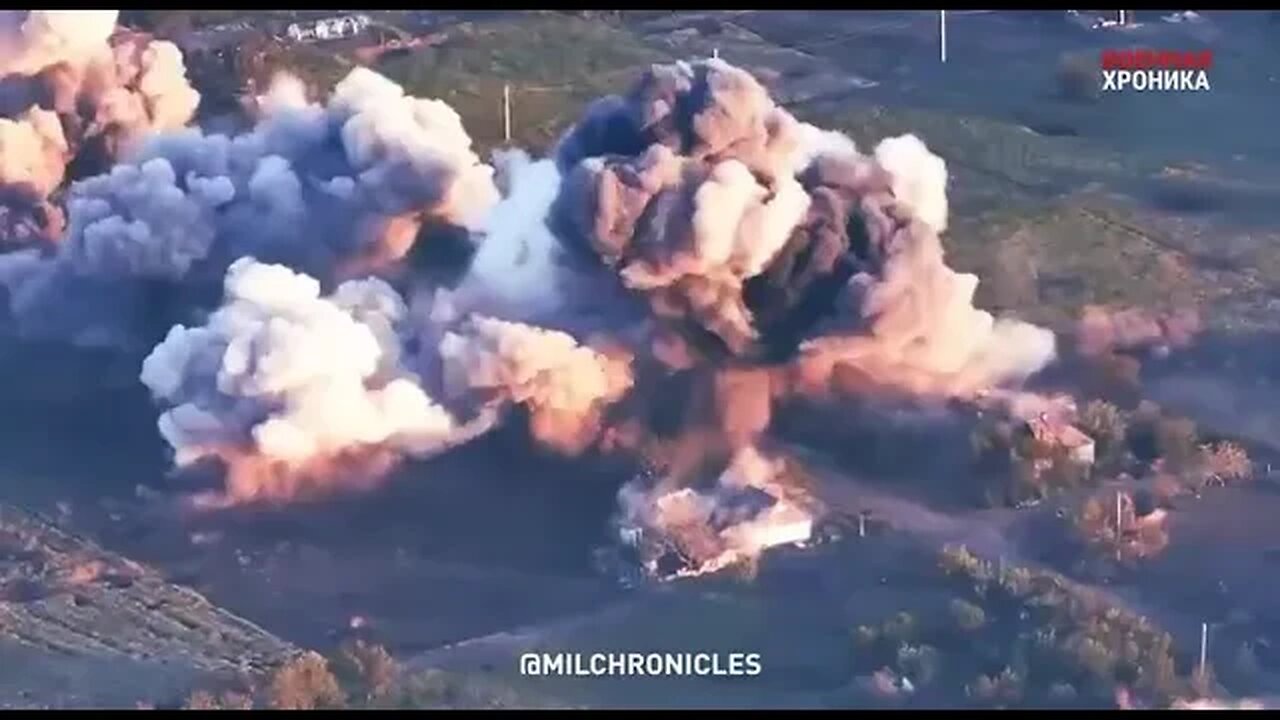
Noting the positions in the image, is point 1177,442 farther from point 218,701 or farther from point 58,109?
point 58,109

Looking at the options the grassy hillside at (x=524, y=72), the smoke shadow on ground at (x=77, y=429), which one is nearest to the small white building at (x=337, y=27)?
the grassy hillside at (x=524, y=72)

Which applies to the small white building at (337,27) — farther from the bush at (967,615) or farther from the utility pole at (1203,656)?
the utility pole at (1203,656)

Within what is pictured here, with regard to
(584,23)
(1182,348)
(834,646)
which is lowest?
(834,646)

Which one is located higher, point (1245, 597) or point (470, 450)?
point (470, 450)

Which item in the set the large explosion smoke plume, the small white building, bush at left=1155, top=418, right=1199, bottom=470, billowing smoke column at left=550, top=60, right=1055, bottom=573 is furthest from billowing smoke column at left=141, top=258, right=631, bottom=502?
bush at left=1155, top=418, right=1199, bottom=470

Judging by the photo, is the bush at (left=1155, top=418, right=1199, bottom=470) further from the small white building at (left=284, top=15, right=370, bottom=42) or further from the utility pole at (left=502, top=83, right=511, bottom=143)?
the small white building at (left=284, top=15, right=370, bottom=42)

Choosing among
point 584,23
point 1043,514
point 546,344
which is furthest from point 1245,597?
point 584,23

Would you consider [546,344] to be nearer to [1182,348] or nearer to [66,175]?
[66,175]
